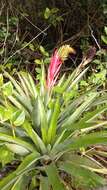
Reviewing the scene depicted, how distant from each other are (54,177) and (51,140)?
1.20ft

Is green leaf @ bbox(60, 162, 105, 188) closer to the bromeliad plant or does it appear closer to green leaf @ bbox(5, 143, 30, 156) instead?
the bromeliad plant

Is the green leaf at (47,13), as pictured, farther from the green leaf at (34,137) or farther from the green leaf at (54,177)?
the green leaf at (54,177)

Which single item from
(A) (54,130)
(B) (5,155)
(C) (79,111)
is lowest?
(B) (5,155)

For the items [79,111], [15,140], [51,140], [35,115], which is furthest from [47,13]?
[15,140]

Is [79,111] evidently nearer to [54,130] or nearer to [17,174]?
[54,130]

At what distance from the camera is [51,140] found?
246 centimetres

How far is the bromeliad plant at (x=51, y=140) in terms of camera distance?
2180mm

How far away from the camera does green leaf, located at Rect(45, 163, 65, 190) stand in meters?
2.05

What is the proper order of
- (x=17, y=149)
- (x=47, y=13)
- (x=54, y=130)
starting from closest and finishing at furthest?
(x=17, y=149)
(x=54, y=130)
(x=47, y=13)

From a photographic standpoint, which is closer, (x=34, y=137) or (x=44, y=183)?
(x=44, y=183)

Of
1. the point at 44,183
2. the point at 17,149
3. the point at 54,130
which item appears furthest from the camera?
the point at 54,130

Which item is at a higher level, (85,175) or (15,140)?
(15,140)

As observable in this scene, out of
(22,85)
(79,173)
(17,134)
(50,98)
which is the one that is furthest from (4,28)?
(79,173)

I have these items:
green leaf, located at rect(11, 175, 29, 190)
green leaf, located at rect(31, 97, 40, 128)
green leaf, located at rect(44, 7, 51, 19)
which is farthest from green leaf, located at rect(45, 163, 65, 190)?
green leaf, located at rect(44, 7, 51, 19)
